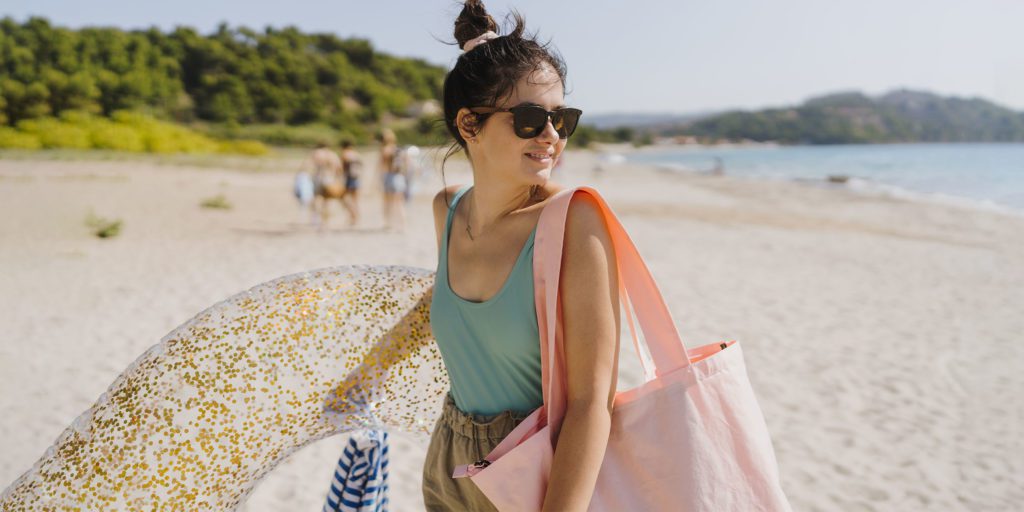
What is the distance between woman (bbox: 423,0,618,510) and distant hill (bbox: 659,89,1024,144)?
141196 mm

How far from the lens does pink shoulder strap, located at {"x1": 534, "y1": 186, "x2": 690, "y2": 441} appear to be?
1.24 meters

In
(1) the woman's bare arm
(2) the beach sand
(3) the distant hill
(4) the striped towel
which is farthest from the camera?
(3) the distant hill

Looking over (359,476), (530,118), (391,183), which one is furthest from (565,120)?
(391,183)

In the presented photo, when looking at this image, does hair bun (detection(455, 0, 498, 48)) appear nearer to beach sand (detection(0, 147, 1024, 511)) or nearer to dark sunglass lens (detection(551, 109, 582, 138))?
dark sunglass lens (detection(551, 109, 582, 138))

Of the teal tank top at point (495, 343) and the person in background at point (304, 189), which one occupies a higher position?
the teal tank top at point (495, 343)

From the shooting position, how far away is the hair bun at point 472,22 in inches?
61.4

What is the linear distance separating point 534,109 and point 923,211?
2220 cm

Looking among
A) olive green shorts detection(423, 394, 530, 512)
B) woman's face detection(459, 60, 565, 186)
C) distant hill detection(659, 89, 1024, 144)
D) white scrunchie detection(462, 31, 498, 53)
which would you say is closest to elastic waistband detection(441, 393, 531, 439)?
olive green shorts detection(423, 394, 530, 512)

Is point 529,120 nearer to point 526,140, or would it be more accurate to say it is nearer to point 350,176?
point 526,140

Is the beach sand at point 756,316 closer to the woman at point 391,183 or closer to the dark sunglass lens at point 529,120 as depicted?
the woman at point 391,183

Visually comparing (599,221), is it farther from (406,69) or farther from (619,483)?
(406,69)

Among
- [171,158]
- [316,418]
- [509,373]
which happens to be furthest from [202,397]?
[171,158]

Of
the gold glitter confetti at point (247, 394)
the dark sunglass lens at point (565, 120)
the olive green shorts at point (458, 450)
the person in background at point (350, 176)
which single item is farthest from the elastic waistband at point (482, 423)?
the person in background at point (350, 176)

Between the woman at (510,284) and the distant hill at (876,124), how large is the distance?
141196mm
